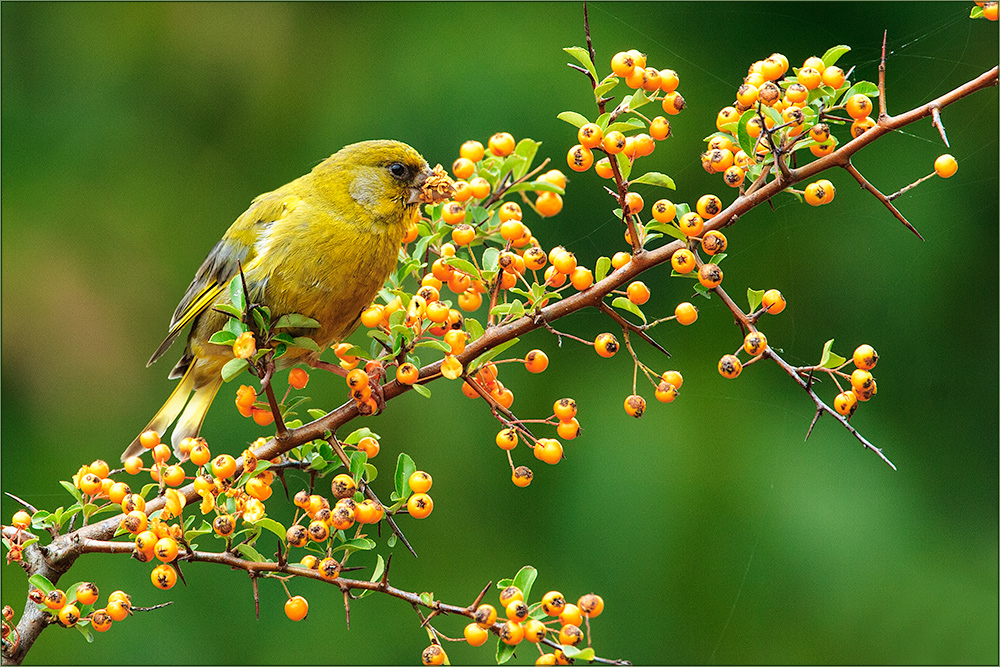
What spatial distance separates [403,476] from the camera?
4.88 feet

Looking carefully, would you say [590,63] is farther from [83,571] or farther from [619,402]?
[83,571]

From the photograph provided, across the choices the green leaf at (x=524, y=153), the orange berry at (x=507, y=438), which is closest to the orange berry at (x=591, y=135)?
the green leaf at (x=524, y=153)

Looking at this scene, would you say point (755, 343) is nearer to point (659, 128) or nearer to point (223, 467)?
point (659, 128)

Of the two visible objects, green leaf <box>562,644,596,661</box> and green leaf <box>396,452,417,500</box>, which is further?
green leaf <box>396,452,417,500</box>

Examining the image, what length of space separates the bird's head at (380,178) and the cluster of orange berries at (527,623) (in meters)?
1.02

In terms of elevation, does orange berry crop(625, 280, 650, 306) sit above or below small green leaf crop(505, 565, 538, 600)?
above

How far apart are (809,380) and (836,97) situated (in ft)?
1.33

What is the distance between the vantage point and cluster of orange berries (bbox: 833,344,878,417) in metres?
1.35

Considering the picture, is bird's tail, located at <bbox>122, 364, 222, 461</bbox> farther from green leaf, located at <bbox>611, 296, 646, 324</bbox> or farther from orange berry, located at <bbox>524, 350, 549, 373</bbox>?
green leaf, located at <bbox>611, 296, 646, 324</bbox>

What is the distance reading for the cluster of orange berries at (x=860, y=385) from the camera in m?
1.35

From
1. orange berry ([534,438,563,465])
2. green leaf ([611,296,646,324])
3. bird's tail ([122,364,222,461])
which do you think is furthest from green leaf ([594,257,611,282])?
bird's tail ([122,364,222,461])

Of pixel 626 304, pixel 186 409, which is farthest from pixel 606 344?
pixel 186 409

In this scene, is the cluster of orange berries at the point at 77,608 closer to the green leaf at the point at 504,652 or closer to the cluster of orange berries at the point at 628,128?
the green leaf at the point at 504,652

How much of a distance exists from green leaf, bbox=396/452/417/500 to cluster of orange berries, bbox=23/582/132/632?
0.42m
